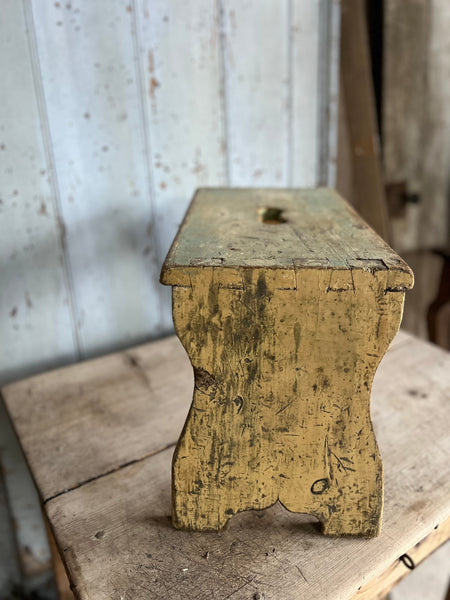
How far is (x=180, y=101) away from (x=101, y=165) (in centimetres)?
22

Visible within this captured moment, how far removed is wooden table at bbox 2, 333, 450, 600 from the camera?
1.87ft

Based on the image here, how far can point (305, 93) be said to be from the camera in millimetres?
1200

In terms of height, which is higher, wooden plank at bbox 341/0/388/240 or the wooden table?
wooden plank at bbox 341/0/388/240

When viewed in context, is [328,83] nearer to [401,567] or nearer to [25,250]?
[25,250]

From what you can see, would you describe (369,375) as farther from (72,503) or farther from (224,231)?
(72,503)

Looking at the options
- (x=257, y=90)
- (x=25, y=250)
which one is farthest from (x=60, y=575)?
(x=257, y=90)

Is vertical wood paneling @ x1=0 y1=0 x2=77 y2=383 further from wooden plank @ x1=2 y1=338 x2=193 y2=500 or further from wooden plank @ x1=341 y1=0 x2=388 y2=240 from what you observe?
wooden plank @ x1=341 y1=0 x2=388 y2=240

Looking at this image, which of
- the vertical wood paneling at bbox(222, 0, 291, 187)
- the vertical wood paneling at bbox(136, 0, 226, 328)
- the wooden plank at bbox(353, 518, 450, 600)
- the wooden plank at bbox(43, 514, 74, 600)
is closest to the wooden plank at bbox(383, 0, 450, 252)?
the vertical wood paneling at bbox(222, 0, 291, 187)

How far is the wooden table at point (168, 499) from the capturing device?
1.87 ft

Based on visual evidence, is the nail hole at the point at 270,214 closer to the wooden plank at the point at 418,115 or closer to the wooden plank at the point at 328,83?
the wooden plank at the point at 328,83

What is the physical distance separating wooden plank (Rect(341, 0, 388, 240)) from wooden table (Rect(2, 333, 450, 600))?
0.61 meters

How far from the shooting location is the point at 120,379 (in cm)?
97

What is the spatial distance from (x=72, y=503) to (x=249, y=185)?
A: 0.80 metres

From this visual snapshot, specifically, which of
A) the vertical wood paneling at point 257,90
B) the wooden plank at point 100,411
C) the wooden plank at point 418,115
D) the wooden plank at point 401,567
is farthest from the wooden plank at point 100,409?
the wooden plank at point 418,115
